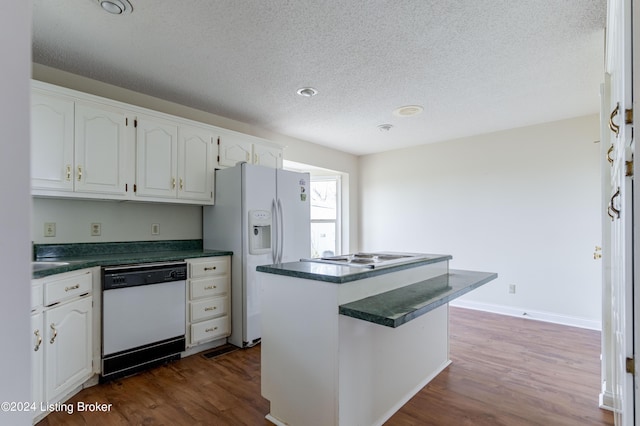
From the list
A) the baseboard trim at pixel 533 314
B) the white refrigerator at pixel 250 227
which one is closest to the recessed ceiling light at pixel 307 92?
the white refrigerator at pixel 250 227

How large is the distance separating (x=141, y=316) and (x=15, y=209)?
2389mm

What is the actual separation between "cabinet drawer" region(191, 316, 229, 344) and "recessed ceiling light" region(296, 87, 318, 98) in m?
2.31

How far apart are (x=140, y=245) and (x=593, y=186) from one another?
4.99 metres

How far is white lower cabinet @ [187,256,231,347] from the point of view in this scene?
9.64 feet

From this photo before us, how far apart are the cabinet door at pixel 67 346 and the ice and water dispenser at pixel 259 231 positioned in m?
1.37

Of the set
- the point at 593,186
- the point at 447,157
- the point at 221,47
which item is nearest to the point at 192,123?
Answer: the point at 221,47

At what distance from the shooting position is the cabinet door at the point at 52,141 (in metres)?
2.28

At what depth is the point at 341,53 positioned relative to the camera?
2.38 meters

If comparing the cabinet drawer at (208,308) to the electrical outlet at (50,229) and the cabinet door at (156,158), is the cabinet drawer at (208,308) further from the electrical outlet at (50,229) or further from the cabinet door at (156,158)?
the electrical outlet at (50,229)

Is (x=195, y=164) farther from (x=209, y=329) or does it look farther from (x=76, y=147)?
(x=209, y=329)

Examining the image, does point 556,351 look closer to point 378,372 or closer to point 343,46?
point 378,372

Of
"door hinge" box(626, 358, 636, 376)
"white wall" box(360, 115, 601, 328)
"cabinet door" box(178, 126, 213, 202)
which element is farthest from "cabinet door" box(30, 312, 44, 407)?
"white wall" box(360, 115, 601, 328)

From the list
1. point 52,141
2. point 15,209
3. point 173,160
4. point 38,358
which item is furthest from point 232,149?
point 15,209

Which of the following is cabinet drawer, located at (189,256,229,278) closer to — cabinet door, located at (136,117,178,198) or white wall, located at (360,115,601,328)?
cabinet door, located at (136,117,178,198)
